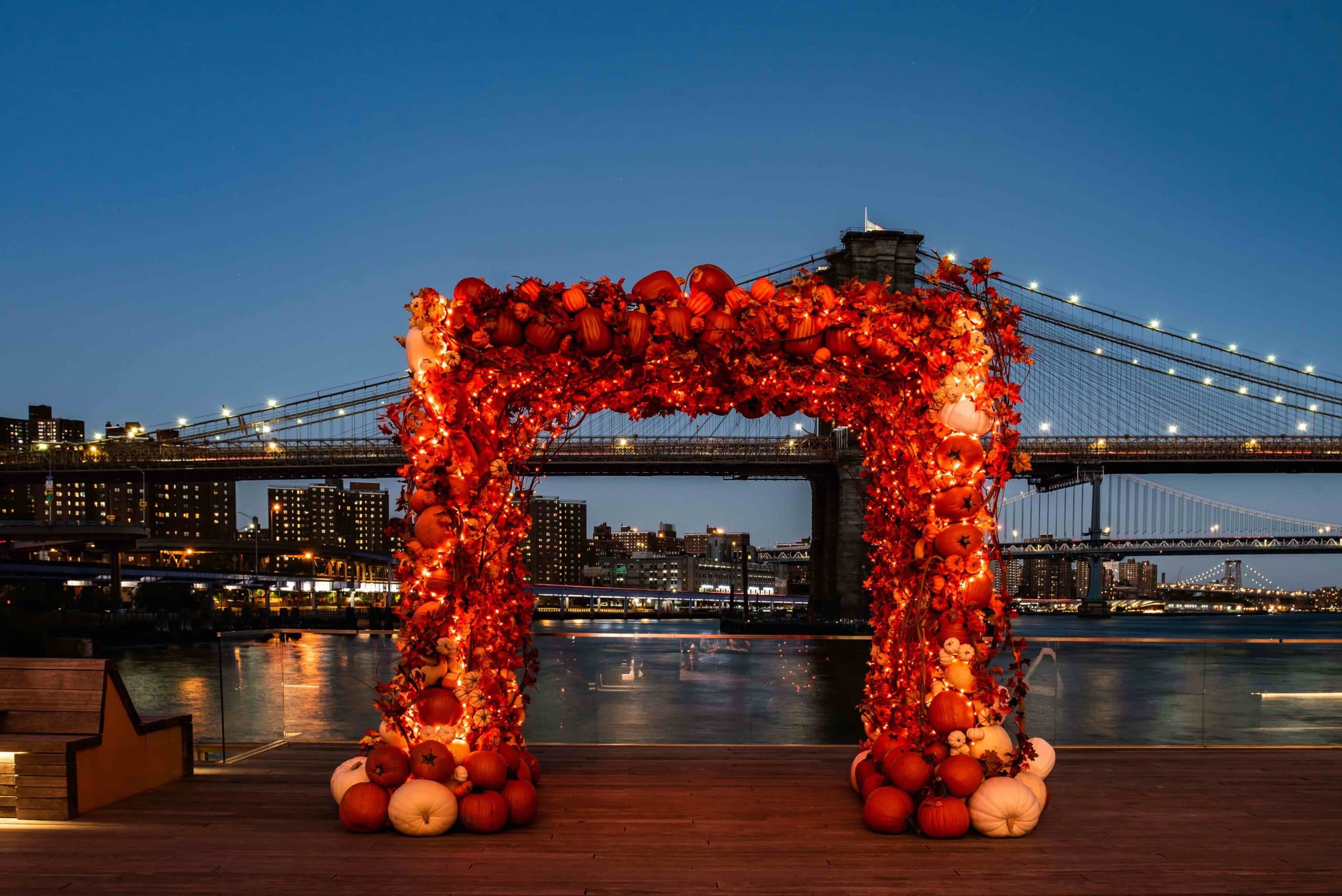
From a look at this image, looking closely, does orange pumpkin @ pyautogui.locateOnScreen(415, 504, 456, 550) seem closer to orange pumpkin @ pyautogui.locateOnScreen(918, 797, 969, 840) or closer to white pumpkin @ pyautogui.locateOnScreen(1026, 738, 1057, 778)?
orange pumpkin @ pyautogui.locateOnScreen(918, 797, 969, 840)

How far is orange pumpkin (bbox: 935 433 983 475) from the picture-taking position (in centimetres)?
577

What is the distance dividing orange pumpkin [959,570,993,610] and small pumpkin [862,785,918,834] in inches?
40.2

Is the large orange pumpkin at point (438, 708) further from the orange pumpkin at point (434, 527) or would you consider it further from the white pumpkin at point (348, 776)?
the orange pumpkin at point (434, 527)

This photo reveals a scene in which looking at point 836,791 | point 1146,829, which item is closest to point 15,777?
point 836,791

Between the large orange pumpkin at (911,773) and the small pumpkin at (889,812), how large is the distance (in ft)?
0.25

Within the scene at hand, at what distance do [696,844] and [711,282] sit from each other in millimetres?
2818

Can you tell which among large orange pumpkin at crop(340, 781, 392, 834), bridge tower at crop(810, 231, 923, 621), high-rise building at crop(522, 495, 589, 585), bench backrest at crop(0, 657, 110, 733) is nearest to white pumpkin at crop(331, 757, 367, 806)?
large orange pumpkin at crop(340, 781, 392, 834)

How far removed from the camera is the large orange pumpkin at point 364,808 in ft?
17.9

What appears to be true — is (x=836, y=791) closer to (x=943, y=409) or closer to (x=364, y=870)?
(x=943, y=409)

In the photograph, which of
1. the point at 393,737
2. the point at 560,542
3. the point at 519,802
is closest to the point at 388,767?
the point at 393,737

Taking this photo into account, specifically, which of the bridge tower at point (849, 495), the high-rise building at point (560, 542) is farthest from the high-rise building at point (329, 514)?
the bridge tower at point (849, 495)

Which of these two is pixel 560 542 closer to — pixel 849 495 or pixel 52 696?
pixel 849 495

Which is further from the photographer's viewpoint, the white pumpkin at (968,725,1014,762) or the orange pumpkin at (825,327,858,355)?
the orange pumpkin at (825,327,858,355)

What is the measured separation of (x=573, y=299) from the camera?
5766 millimetres
